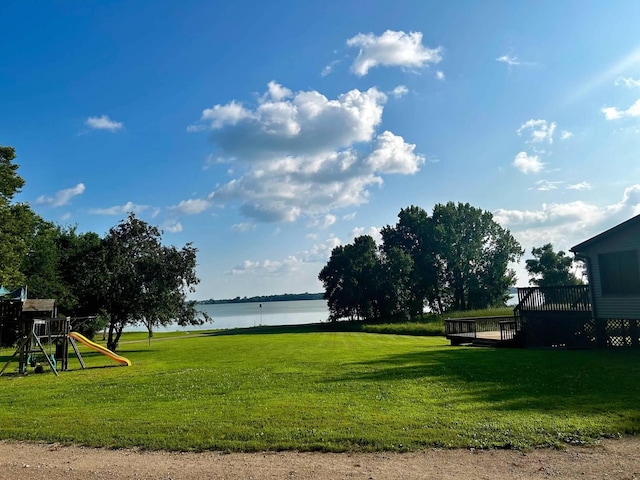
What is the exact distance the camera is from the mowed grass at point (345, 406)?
748 centimetres

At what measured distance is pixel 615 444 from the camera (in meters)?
6.98

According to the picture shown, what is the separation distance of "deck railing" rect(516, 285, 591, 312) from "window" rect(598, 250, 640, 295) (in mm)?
1011

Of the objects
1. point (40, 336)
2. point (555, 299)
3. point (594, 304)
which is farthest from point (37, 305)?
point (594, 304)

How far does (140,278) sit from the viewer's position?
31016 mm

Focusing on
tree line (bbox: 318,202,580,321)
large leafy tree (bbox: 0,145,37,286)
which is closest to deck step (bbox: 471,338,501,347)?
large leafy tree (bbox: 0,145,37,286)

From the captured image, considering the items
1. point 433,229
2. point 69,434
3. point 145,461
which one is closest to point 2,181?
point 69,434

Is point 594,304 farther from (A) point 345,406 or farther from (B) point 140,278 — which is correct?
(B) point 140,278

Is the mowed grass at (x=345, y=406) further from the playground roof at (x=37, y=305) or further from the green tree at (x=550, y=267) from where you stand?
the green tree at (x=550, y=267)

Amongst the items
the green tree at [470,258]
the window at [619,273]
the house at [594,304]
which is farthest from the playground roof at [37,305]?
the green tree at [470,258]

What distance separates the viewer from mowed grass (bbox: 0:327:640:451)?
7477mm

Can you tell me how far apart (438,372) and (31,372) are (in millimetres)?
16708

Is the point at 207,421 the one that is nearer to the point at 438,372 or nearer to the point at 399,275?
the point at 438,372

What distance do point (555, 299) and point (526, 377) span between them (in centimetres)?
1028

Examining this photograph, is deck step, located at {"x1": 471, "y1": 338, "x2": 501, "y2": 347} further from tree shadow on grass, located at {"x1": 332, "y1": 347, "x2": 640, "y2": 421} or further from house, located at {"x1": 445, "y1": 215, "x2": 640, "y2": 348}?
tree shadow on grass, located at {"x1": 332, "y1": 347, "x2": 640, "y2": 421}
